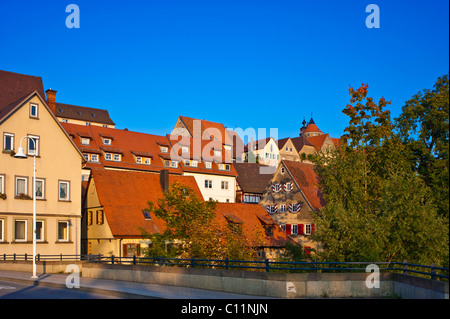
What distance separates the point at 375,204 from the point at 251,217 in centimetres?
1997

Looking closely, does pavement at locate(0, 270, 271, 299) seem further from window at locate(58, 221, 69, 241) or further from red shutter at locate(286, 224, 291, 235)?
red shutter at locate(286, 224, 291, 235)

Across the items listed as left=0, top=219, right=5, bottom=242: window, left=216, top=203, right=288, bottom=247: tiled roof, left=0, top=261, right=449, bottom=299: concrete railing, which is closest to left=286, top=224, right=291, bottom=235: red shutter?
left=216, top=203, right=288, bottom=247: tiled roof

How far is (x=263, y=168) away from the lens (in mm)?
98562

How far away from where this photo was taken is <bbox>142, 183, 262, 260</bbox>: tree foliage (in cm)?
2756

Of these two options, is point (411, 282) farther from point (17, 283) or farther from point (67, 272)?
point (67, 272)

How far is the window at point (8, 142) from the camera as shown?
4459 cm

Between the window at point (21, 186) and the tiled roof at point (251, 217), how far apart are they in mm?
20836

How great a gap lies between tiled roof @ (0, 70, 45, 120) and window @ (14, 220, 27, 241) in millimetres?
10255

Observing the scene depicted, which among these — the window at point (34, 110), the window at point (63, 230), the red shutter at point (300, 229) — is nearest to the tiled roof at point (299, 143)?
the red shutter at point (300, 229)

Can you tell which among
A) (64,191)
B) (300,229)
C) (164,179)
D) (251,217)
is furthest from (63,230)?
(300,229)

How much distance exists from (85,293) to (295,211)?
5042 centimetres

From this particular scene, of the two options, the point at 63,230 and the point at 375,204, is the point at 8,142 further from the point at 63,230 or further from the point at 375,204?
the point at 375,204

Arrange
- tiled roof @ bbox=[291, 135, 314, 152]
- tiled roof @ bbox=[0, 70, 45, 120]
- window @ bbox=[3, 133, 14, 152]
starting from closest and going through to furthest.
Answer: window @ bbox=[3, 133, 14, 152], tiled roof @ bbox=[0, 70, 45, 120], tiled roof @ bbox=[291, 135, 314, 152]

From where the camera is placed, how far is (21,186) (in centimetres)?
4506
